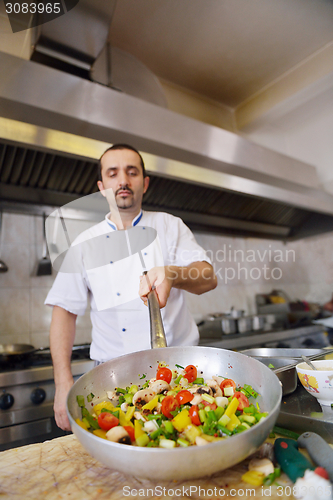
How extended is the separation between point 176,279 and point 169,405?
19.9 inches

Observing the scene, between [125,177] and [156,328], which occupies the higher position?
[125,177]

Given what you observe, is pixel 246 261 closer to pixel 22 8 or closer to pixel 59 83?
pixel 59 83

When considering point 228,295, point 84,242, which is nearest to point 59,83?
point 84,242

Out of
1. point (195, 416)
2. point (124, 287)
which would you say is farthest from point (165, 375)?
point (124, 287)

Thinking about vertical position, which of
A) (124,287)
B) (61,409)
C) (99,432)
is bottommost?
(61,409)

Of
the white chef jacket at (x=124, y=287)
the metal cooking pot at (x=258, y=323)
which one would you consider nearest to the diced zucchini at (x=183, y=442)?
the white chef jacket at (x=124, y=287)

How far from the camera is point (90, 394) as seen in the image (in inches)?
22.2

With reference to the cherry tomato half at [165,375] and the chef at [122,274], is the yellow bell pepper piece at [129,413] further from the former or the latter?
the chef at [122,274]

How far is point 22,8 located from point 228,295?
2.44 m

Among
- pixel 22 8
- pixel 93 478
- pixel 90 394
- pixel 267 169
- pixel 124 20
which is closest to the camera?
pixel 93 478

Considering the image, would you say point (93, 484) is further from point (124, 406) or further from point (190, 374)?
point (190, 374)

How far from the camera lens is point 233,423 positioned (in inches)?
18.1

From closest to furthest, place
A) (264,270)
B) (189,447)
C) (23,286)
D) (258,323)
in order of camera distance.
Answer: (189,447) < (23,286) < (258,323) < (264,270)

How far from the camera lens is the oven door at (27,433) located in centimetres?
123
